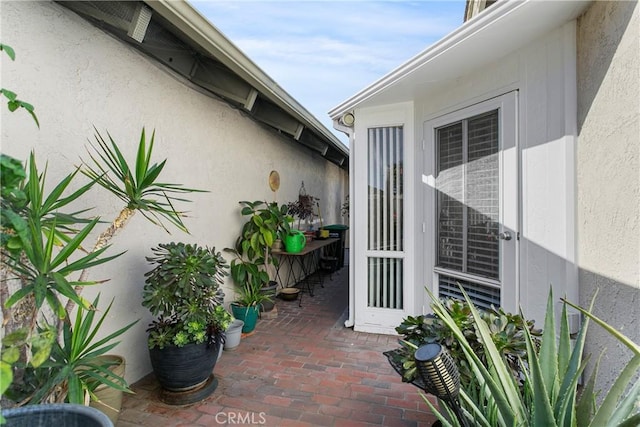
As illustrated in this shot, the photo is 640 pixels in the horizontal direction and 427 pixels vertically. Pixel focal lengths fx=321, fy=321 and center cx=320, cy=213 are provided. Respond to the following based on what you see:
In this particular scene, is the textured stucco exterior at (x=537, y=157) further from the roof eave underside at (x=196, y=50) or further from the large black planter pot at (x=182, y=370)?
the large black planter pot at (x=182, y=370)

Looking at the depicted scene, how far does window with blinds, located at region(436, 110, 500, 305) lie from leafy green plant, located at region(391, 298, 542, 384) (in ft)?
4.05

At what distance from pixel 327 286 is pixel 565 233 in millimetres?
4252

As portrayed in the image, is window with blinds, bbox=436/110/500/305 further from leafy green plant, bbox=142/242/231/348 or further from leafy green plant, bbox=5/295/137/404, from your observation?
leafy green plant, bbox=5/295/137/404

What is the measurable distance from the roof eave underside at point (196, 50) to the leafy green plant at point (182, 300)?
1.71m

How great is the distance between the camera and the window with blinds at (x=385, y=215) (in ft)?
12.5

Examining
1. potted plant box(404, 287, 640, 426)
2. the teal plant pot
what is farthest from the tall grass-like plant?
the teal plant pot

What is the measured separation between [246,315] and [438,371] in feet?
9.58

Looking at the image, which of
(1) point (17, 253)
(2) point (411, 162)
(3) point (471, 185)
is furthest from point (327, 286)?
(1) point (17, 253)

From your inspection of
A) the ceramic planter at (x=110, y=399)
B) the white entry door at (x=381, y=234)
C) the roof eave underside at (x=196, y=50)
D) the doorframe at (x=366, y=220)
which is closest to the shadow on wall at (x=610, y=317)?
the doorframe at (x=366, y=220)

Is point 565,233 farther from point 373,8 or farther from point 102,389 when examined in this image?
point 102,389

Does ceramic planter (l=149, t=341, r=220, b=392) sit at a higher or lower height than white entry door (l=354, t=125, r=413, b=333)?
lower

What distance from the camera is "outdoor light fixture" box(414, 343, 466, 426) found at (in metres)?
1.15

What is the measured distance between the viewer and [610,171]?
1.90m

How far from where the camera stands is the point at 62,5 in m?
2.18
